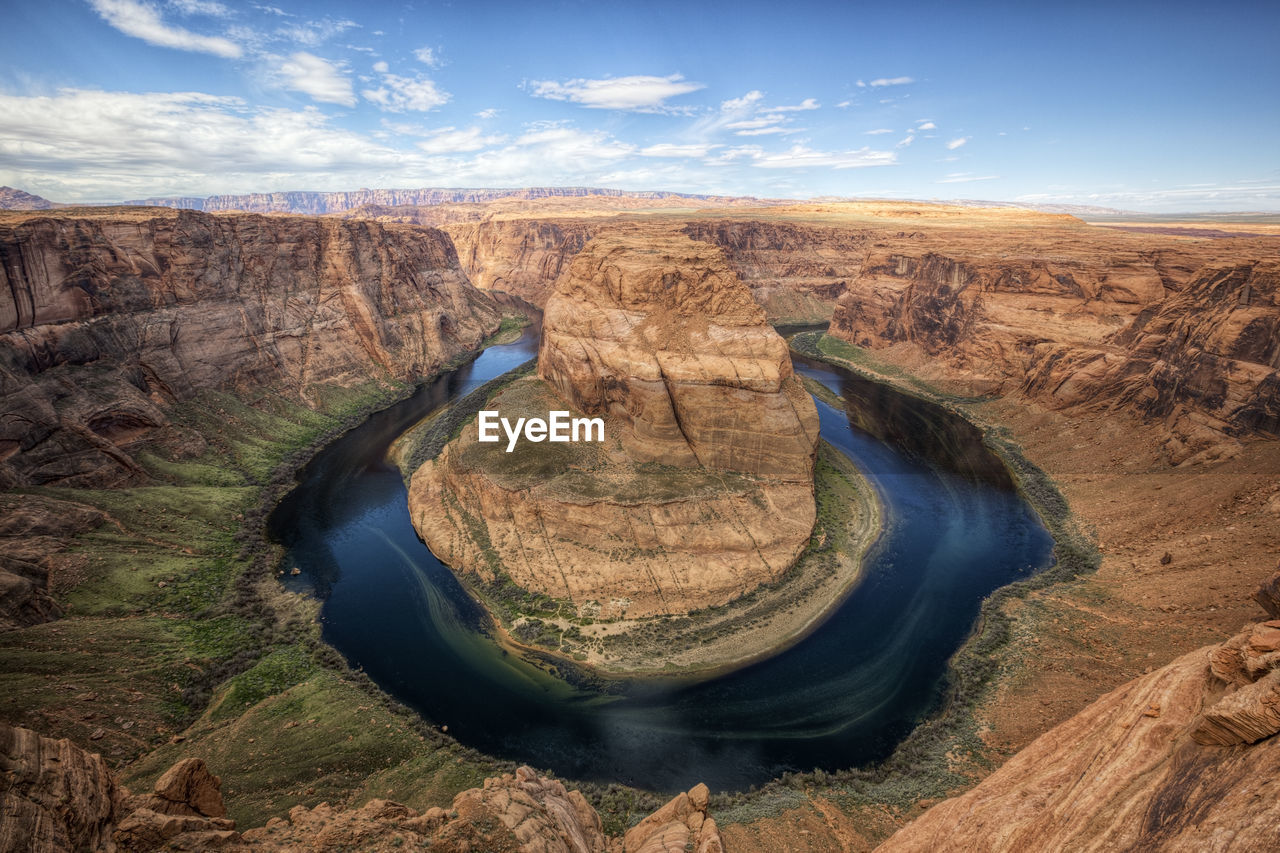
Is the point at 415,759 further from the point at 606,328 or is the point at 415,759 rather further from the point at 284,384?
the point at 284,384

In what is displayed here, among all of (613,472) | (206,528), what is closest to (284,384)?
(206,528)

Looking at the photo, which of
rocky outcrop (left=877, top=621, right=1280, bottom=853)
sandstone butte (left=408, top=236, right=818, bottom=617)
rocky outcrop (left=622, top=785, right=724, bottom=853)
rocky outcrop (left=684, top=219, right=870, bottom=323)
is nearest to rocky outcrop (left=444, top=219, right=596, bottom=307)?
rocky outcrop (left=684, top=219, right=870, bottom=323)

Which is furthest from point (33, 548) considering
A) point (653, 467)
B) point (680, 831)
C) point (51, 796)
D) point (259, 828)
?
point (680, 831)

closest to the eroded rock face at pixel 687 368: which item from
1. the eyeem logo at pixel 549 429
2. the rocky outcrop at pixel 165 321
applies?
the eyeem logo at pixel 549 429

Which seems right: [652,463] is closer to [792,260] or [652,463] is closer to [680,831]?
[680,831]

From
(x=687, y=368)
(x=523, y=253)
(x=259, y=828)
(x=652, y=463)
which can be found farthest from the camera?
(x=523, y=253)

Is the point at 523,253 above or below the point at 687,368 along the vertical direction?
above
